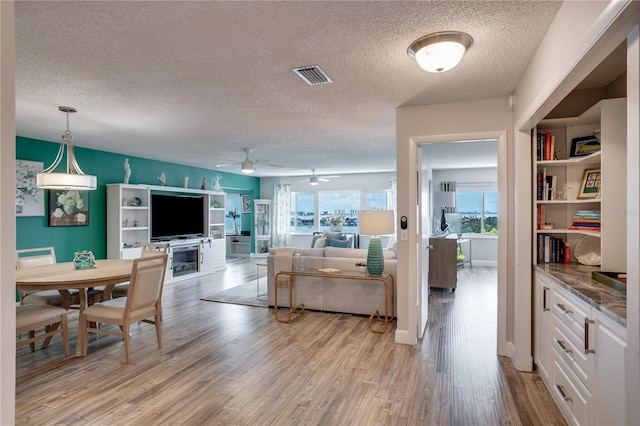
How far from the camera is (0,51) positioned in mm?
1109

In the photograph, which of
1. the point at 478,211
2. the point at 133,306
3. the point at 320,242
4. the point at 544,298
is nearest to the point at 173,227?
the point at 320,242

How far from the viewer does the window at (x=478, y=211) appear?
861 cm

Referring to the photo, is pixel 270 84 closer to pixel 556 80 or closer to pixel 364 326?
pixel 556 80

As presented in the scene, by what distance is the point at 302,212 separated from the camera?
10.7m

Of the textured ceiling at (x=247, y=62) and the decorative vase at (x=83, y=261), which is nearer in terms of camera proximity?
the textured ceiling at (x=247, y=62)

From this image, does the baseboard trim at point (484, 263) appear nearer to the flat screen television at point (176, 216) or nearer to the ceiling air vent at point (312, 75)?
the flat screen television at point (176, 216)

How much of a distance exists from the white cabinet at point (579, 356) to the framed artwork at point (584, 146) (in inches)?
39.8

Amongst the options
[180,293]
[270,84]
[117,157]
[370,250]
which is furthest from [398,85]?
[117,157]

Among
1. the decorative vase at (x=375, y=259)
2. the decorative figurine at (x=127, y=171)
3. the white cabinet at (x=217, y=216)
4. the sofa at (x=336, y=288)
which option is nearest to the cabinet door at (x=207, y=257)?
the white cabinet at (x=217, y=216)

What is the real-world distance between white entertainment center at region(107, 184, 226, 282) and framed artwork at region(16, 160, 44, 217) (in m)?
1.04

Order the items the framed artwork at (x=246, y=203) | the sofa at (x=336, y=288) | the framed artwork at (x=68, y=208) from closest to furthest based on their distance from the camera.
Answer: the sofa at (x=336, y=288) < the framed artwork at (x=68, y=208) < the framed artwork at (x=246, y=203)

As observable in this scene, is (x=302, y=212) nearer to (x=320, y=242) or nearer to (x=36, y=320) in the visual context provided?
(x=320, y=242)

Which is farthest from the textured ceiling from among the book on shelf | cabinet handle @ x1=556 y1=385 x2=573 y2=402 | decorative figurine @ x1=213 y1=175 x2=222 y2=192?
decorative figurine @ x1=213 y1=175 x2=222 y2=192

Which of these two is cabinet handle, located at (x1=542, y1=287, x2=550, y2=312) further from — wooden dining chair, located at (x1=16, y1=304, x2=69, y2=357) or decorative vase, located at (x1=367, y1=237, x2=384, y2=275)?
wooden dining chair, located at (x1=16, y1=304, x2=69, y2=357)
